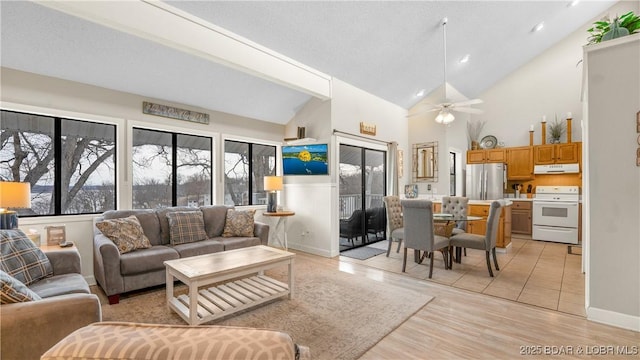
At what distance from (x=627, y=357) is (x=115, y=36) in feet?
18.1

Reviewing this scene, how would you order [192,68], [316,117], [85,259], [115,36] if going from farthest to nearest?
[316,117]
[192,68]
[85,259]
[115,36]

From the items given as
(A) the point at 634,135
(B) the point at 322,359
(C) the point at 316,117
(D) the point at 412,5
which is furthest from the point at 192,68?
(A) the point at 634,135

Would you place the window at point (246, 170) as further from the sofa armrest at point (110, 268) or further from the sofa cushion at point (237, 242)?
the sofa armrest at point (110, 268)

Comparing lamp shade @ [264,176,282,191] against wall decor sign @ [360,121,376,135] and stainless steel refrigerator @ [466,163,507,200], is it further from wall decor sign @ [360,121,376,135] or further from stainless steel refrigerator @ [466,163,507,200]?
stainless steel refrigerator @ [466,163,507,200]

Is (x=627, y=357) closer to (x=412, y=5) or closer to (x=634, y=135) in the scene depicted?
(x=634, y=135)

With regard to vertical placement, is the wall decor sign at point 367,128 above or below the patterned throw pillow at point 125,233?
above

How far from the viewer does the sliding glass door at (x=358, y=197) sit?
5.46 meters

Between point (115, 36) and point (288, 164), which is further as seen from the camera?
point (288, 164)

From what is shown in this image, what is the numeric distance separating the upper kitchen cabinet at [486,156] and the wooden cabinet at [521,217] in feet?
3.72

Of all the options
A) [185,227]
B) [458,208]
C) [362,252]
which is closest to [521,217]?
[458,208]

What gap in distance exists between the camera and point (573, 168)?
597 centimetres

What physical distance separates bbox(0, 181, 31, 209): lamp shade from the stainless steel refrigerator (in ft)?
24.5

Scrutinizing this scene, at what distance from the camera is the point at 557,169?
6137mm

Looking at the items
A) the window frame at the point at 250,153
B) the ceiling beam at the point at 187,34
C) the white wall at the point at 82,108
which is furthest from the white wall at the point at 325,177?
the white wall at the point at 82,108
